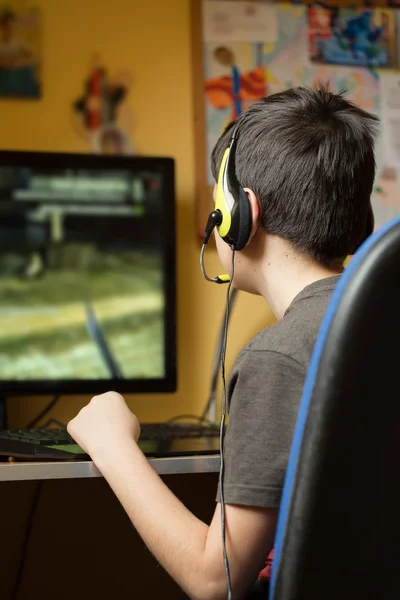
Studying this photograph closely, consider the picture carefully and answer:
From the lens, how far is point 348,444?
0.54 metres

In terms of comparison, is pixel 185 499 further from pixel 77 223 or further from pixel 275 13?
pixel 275 13

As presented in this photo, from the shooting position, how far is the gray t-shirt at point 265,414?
2.19 feet

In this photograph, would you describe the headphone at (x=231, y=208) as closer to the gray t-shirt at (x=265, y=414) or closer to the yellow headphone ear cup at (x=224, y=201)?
the yellow headphone ear cup at (x=224, y=201)

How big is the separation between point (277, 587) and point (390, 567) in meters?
0.09

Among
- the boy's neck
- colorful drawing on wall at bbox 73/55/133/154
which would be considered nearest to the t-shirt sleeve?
the boy's neck

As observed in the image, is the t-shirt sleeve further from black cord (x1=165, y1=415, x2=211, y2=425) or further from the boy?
black cord (x1=165, y1=415, x2=211, y2=425)

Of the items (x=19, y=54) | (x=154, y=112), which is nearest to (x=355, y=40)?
(x=154, y=112)

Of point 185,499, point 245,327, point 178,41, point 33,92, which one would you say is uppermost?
point 178,41

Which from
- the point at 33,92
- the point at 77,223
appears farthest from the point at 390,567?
the point at 33,92

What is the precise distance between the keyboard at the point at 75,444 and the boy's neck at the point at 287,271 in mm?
218

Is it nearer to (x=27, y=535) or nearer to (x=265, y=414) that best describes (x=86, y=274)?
(x=27, y=535)

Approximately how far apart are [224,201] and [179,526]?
382 mm

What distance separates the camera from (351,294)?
1.75ft

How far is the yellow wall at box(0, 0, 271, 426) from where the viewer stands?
1.55 metres
